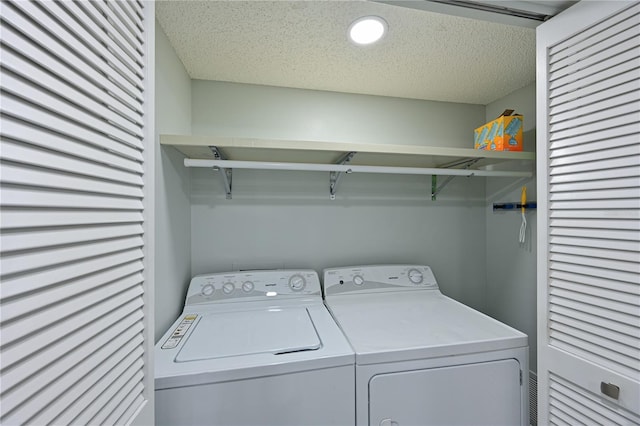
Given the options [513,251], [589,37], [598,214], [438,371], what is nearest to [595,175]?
[598,214]

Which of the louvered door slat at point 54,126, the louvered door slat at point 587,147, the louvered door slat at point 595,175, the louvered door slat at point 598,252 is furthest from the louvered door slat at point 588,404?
the louvered door slat at point 54,126

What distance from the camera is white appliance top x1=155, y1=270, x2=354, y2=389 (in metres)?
1.00

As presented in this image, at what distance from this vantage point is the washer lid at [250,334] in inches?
43.3

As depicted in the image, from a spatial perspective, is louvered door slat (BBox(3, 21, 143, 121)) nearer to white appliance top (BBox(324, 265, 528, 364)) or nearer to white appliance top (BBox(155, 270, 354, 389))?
white appliance top (BBox(155, 270, 354, 389))

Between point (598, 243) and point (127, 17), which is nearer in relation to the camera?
point (127, 17)

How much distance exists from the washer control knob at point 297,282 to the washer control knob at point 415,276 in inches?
31.7

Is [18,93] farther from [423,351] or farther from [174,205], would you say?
[423,351]

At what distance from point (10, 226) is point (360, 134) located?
1.95 metres

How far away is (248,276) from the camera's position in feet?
5.57

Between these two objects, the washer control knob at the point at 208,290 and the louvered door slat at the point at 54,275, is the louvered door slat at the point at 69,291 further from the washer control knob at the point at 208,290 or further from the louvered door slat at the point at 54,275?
the washer control knob at the point at 208,290

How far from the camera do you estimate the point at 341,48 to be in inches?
57.0

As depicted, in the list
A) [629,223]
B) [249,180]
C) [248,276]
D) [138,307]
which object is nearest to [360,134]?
[249,180]

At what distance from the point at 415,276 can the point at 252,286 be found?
1194 millimetres

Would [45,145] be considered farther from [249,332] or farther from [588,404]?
[588,404]
